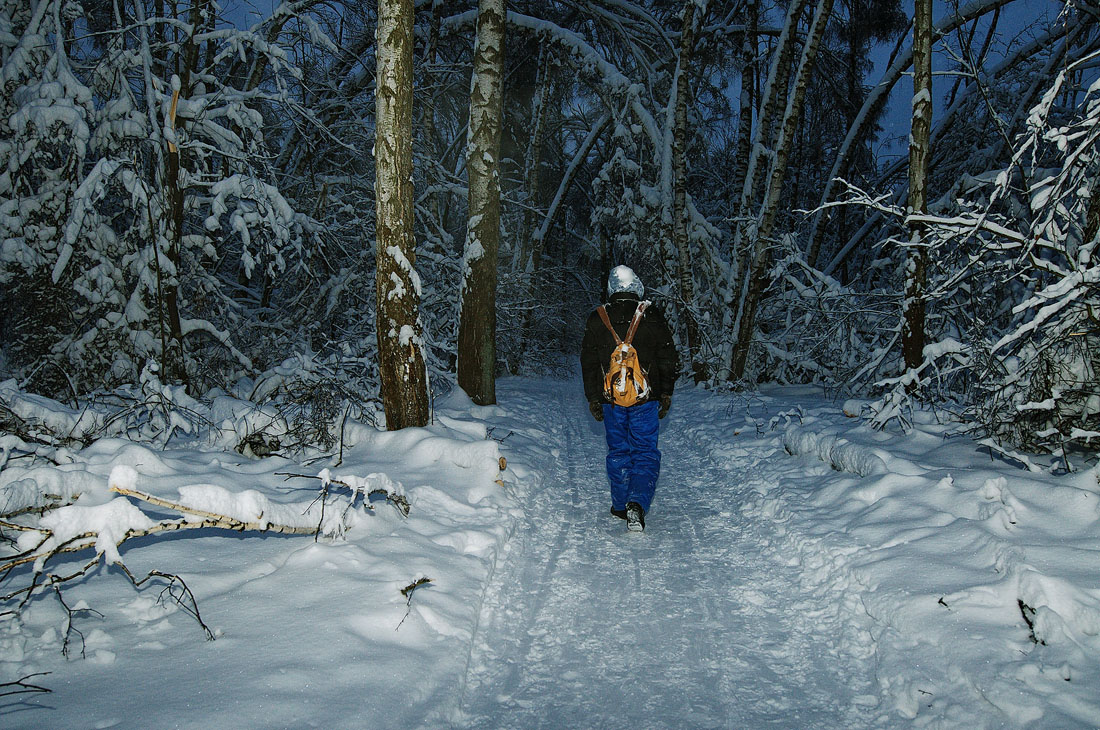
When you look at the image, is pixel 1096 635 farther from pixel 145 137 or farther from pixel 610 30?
pixel 610 30

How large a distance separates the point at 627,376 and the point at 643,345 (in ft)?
1.07

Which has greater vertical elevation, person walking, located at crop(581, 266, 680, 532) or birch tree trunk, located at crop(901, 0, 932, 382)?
birch tree trunk, located at crop(901, 0, 932, 382)

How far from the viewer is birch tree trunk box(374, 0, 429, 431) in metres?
6.06

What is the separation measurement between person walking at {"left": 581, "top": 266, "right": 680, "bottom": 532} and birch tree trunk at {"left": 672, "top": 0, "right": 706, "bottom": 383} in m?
7.82

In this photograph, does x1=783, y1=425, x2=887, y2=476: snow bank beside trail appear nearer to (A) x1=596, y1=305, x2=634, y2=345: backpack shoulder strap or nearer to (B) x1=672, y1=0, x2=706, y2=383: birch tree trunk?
(A) x1=596, y1=305, x2=634, y2=345: backpack shoulder strap

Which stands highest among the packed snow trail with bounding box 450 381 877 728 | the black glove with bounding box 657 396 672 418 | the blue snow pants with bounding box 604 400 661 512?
the black glove with bounding box 657 396 672 418

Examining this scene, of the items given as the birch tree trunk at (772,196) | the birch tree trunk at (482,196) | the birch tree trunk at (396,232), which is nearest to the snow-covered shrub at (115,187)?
the birch tree trunk at (482,196)

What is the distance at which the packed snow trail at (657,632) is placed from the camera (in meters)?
2.85

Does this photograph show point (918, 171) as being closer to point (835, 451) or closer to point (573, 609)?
point (835, 451)

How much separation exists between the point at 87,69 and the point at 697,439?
30.8ft

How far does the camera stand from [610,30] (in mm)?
14625

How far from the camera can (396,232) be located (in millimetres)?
6277

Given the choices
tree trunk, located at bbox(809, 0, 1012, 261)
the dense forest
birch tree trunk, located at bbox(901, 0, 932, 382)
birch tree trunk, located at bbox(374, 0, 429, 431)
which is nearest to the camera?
the dense forest

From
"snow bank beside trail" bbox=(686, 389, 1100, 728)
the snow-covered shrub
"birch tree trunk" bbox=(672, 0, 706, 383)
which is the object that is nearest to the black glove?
"snow bank beside trail" bbox=(686, 389, 1100, 728)
